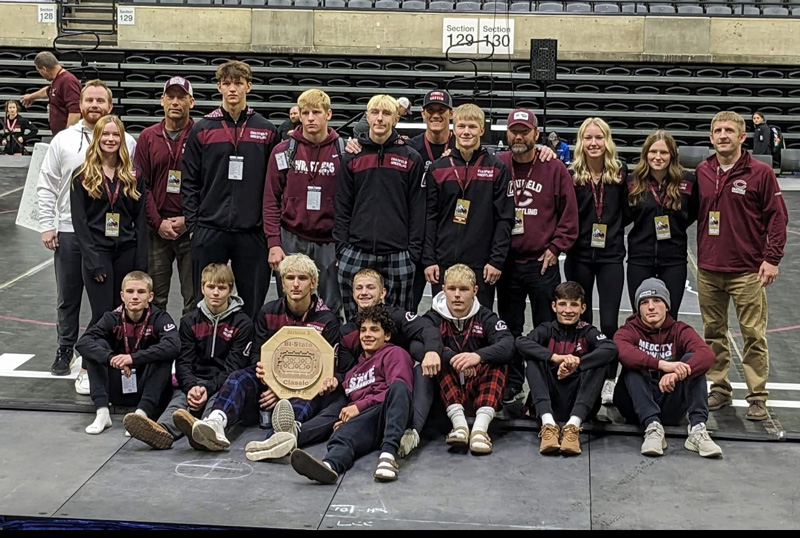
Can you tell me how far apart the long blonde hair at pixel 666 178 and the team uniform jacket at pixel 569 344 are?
883mm

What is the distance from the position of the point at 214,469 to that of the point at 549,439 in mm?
1826

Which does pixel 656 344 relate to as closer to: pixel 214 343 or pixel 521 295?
pixel 521 295

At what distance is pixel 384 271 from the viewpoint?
6406mm

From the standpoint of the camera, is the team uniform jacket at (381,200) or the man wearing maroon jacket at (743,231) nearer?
the man wearing maroon jacket at (743,231)

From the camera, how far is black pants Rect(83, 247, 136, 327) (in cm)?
650

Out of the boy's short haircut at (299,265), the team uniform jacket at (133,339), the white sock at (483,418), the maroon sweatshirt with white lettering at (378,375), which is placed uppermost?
the boy's short haircut at (299,265)

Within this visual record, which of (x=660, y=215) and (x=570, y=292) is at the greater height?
(x=660, y=215)

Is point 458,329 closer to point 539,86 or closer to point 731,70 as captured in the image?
point 539,86

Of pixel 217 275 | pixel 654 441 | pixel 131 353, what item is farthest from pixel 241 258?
pixel 654 441

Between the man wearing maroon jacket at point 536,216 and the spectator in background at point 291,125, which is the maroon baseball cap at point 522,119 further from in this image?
the spectator in background at point 291,125

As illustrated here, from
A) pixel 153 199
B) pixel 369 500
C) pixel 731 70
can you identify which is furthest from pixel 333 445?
pixel 731 70

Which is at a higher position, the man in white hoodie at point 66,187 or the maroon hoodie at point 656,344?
the man in white hoodie at point 66,187

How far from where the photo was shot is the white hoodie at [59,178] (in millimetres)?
Result: 6617

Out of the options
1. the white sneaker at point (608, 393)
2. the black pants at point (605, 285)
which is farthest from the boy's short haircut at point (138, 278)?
the white sneaker at point (608, 393)
